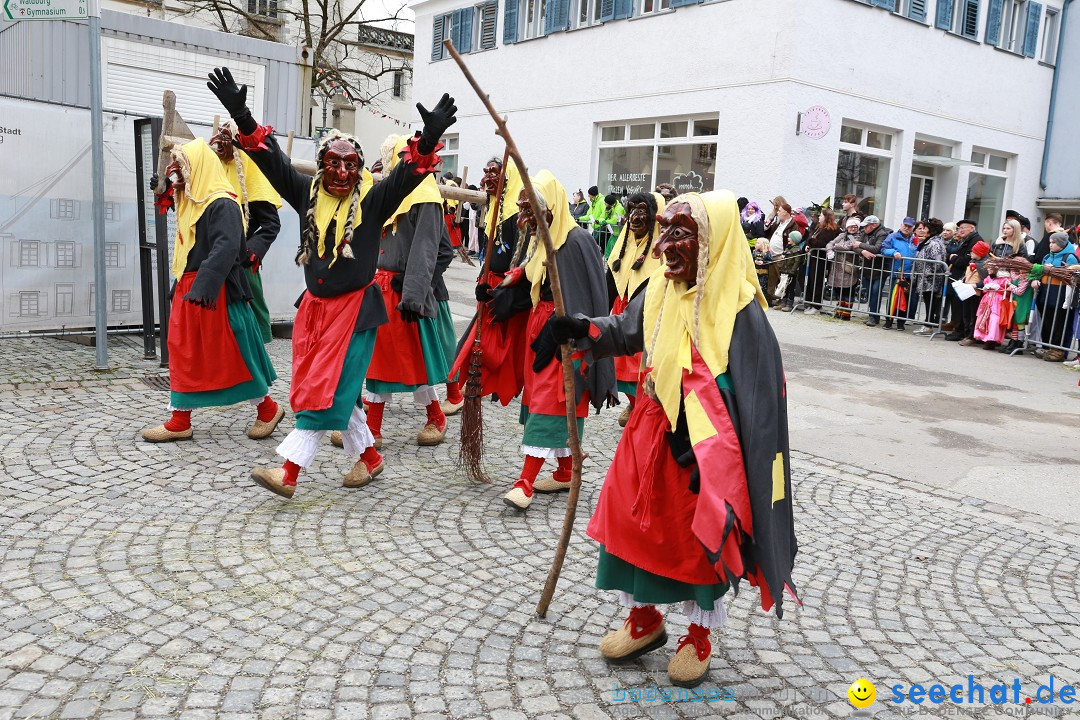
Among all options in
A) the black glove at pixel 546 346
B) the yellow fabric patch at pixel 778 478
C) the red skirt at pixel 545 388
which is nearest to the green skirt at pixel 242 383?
the red skirt at pixel 545 388

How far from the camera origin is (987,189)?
21.6m

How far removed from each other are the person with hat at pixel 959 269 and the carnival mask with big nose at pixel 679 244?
35.5ft

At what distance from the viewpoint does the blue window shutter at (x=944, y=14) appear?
19109 millimetres

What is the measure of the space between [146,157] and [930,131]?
16371mm

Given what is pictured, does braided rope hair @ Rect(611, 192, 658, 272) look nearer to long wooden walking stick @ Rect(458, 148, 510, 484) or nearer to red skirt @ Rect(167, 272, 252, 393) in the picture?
long wooden walking stick @ Rect(458, 148, 510, 484)

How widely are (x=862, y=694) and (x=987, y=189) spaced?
21.1 metres

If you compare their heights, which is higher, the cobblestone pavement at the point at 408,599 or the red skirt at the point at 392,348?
the red skirt at the point at 392,348

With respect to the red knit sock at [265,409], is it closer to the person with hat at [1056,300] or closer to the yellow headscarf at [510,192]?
the yellow headscarf at [510,192]

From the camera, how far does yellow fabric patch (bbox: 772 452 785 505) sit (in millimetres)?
3168

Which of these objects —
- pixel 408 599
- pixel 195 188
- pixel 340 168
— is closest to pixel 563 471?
pixel 408 599

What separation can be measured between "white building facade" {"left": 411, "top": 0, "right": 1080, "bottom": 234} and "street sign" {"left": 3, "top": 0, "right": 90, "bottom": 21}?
12818 millimetres

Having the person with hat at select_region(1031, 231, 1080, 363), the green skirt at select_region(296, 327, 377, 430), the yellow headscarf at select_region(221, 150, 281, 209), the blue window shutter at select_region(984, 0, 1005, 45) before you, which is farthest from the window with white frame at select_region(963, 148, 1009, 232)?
the green skirt at select_region(296, 327, 377, 430)

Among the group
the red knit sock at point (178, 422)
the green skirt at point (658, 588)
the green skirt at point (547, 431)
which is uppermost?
the green skirt at point (547, 431)

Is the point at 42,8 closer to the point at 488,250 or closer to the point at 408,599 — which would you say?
the point at 488,250
